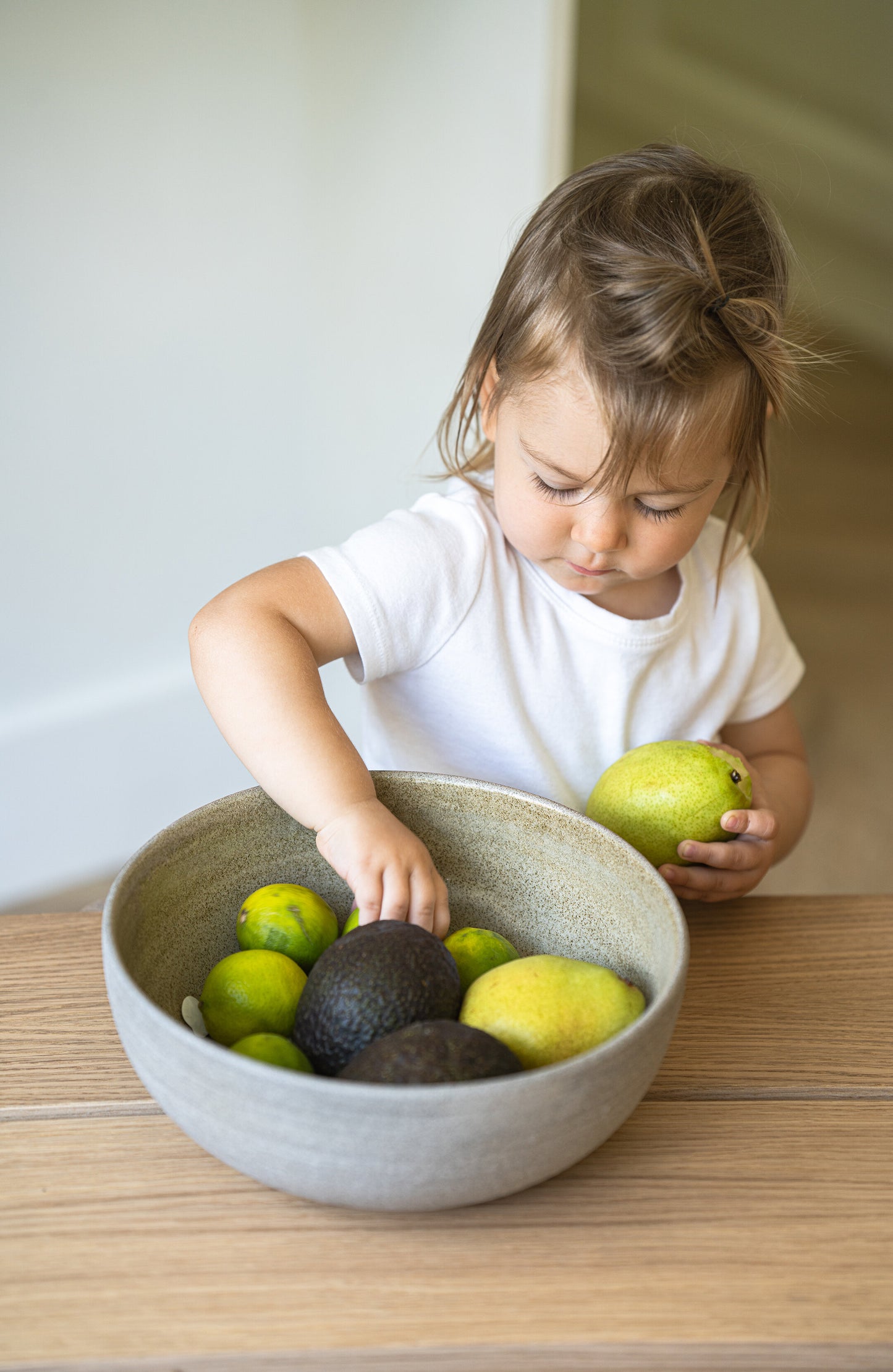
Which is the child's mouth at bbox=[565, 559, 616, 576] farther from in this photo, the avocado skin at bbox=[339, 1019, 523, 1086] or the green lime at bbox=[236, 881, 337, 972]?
the avocado skin at bbox=[339, 1019, 523, 1086]

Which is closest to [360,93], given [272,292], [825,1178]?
[272,292]

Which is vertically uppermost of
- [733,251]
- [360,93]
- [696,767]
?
[360,93]

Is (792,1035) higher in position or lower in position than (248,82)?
lower

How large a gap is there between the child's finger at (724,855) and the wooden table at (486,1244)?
159mm

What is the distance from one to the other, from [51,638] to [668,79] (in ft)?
12.0

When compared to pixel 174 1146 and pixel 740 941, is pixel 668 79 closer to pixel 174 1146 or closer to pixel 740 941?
pixel 740 941

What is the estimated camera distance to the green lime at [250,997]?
0.64 m

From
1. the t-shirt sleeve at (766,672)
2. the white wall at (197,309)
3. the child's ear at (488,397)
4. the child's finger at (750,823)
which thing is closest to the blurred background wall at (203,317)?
the white wall at (197,309)

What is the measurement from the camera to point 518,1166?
0.52 m

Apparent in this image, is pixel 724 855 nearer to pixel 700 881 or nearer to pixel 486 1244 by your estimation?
pixel 700 881

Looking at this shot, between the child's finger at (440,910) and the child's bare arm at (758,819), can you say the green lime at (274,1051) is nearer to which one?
the child's finger at (440,910)

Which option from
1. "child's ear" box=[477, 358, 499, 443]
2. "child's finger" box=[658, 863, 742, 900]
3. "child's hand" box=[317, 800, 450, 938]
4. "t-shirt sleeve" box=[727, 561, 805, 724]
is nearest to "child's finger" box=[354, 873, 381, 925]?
"child's hand" box=[317, 800, 450, 938]

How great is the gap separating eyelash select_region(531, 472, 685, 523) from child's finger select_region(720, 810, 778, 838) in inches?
10.1

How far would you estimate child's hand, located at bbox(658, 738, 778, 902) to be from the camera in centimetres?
84
